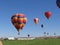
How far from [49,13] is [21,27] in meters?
13.8

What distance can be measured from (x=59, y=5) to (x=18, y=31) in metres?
7.03

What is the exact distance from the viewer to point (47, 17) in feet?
141

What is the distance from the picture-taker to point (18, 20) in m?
30.4

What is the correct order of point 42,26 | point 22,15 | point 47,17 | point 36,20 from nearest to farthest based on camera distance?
point 22,15, point 47,17, point 36,20, point 42,26

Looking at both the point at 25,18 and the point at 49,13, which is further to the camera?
the point at 49,13

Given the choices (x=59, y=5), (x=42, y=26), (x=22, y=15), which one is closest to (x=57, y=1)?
(x=59, y=5)

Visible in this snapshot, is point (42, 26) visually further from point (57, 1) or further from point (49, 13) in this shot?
point (57, 1)

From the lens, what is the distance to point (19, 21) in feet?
99.6

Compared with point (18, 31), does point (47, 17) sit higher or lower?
higher

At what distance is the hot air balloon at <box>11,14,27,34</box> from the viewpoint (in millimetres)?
30047

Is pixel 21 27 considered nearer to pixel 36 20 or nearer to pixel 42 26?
pixel 36 20

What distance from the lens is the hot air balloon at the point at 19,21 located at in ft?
98.6

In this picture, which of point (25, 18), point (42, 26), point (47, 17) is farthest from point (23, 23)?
point (42, 26)

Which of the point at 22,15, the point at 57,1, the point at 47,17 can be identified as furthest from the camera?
the point at 47,17
